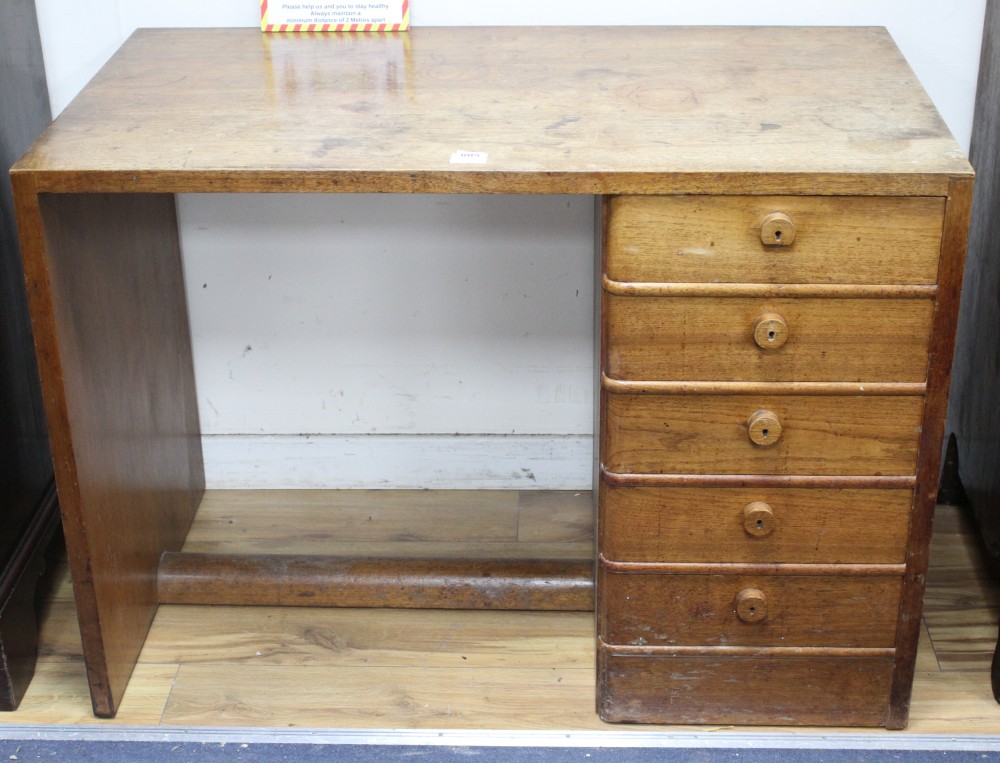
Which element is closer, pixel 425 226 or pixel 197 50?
pixel 197 50

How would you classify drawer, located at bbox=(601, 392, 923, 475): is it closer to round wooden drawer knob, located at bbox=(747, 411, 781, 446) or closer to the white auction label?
round wooden drawer knob, located at bbox=(747, 411, 781, 446)

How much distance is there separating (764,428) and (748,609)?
276 mm

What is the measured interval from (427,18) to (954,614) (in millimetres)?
1317

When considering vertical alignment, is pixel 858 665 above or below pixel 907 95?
below

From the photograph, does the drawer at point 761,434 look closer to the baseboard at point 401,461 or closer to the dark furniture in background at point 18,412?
the baseboard at point 401,461

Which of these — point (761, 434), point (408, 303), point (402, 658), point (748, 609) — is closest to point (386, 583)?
point (402, 658)

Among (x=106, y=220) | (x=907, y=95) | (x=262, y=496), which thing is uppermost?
(x=907, y=95)

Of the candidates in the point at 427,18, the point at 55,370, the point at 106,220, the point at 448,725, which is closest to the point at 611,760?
the point at 448,725

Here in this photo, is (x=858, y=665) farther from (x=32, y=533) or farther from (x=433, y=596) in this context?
(x=32, y=533)

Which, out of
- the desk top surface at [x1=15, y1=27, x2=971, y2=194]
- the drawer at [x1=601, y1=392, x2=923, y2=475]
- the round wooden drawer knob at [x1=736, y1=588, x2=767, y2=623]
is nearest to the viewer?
the desk top surface at [x1=15, y1=27, x2=971, y2=194]

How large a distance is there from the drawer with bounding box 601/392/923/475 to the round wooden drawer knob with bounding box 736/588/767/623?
182mm

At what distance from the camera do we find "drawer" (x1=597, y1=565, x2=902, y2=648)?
1.71 metres

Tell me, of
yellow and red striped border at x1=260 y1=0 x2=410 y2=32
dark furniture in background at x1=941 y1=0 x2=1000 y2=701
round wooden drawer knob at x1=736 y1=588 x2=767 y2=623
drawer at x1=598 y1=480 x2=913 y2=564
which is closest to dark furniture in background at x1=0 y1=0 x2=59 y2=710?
yellow and red striped border at x1=260 y1=0 x2=410 y2=32

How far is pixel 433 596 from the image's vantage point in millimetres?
2059
